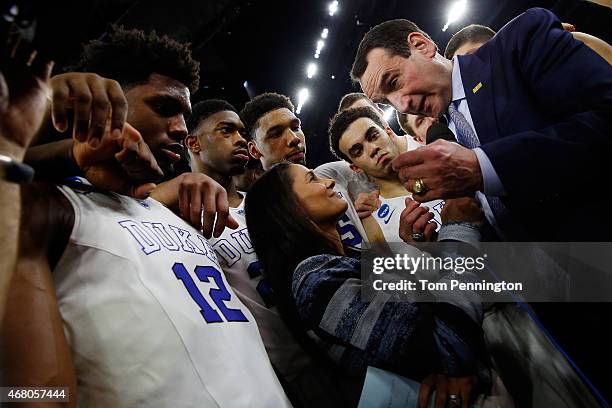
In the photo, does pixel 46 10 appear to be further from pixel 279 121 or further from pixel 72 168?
pixel 279 121

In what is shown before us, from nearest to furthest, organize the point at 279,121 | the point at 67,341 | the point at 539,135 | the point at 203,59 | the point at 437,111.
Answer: the point at 67,341
the point at 539,135
the point at 437,111
the point at 279,121
the point at 203,59

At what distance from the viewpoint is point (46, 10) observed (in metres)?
0.60

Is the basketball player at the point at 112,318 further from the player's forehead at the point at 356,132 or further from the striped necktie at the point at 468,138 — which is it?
the player's forehead at the point at 356,132

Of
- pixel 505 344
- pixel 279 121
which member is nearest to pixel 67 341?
pixel 505 344

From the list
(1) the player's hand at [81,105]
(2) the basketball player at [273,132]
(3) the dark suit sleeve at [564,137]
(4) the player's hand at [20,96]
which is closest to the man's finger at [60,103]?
(1) the player's hand at [81,105]

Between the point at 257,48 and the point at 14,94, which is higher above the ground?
the point at 14,94

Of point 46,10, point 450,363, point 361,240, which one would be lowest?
point 361,240

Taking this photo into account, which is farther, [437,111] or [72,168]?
[437,111]

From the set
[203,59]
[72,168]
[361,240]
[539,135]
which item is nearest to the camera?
[72,168]

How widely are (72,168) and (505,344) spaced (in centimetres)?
164

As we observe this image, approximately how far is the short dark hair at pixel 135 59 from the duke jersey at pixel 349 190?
117 centimetres

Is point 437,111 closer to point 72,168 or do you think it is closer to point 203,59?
point 72,168

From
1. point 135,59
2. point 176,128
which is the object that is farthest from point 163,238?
point 135,59

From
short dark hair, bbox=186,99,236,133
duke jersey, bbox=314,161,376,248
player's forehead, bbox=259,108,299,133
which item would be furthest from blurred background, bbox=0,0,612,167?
duke jersey, bbox=314,161,376,248
